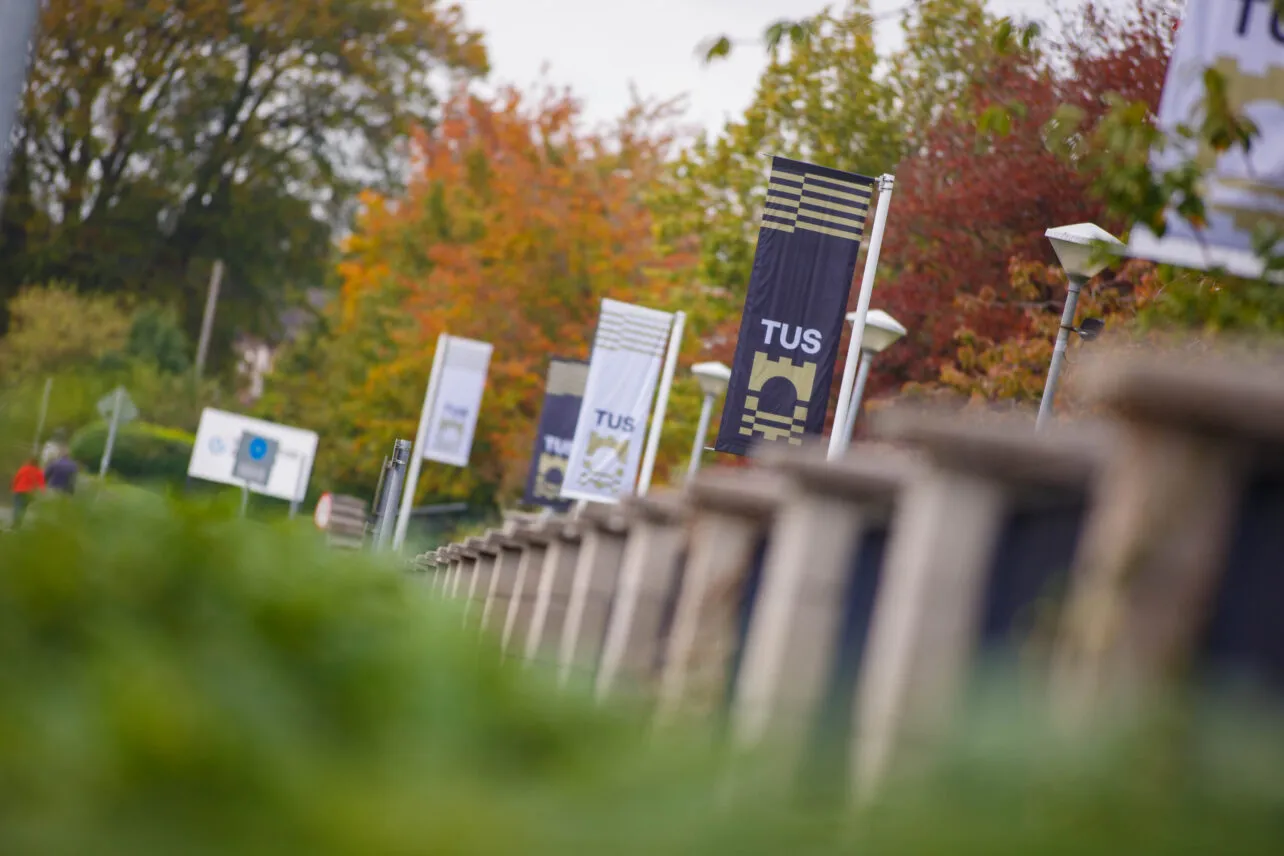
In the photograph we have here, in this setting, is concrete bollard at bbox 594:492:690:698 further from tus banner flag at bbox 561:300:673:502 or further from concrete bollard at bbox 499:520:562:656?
tus banner flag at bbox 561:300:673:502

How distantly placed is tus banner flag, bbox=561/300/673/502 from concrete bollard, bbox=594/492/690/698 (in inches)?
739

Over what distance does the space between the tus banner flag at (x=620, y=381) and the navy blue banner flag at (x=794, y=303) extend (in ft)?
22.9

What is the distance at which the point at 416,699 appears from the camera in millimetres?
2201

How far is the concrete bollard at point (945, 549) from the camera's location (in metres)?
2.84

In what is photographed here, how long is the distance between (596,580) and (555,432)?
21.9 metres

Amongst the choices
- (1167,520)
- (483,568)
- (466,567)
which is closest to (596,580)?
(1167,520)

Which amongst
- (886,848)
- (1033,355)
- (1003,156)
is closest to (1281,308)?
(886,848)

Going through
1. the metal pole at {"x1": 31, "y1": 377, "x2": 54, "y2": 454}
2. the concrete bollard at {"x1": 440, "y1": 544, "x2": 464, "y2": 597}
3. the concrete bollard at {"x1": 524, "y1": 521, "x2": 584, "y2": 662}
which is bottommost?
the concrete bollard at {"x1": 440, "y1": 544, "x2": 464, "y2": 597}

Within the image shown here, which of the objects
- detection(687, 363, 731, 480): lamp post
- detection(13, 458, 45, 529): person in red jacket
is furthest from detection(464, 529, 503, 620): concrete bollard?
detection(687, 363, 731, 480): lamp post

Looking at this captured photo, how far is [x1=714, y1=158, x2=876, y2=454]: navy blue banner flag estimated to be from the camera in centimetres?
1650

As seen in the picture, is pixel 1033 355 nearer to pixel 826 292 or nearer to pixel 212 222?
pixel 826 292

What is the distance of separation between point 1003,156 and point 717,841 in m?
24.8

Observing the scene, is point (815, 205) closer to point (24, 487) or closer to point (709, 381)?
point (709, 381)

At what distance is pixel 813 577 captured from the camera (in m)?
3.48
